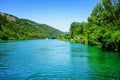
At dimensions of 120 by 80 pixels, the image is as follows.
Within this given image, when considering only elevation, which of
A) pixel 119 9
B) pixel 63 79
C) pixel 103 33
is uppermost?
pixel 119 9

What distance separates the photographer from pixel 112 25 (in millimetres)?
98875

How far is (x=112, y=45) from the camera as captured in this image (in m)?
77.4

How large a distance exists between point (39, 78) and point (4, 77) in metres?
4.26

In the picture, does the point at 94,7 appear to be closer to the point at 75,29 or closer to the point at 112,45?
the point at 112,45

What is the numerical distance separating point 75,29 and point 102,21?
291ft

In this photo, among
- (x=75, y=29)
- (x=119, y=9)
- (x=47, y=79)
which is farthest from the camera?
(x=75, y=29)

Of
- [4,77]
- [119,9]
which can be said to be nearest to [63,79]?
[4,77]

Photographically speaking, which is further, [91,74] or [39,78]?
[91,74]

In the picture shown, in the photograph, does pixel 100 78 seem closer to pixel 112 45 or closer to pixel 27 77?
pixel 27 77

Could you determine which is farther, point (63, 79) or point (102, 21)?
point (102, 21)

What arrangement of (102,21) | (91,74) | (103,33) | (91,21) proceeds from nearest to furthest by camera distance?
(91,74) → (103,33) → (102,21) → (91,21)

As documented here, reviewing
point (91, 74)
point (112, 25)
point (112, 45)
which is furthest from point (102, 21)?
point (91, 74)

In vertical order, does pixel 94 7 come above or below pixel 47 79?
above

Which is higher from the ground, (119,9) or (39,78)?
(119,9)
